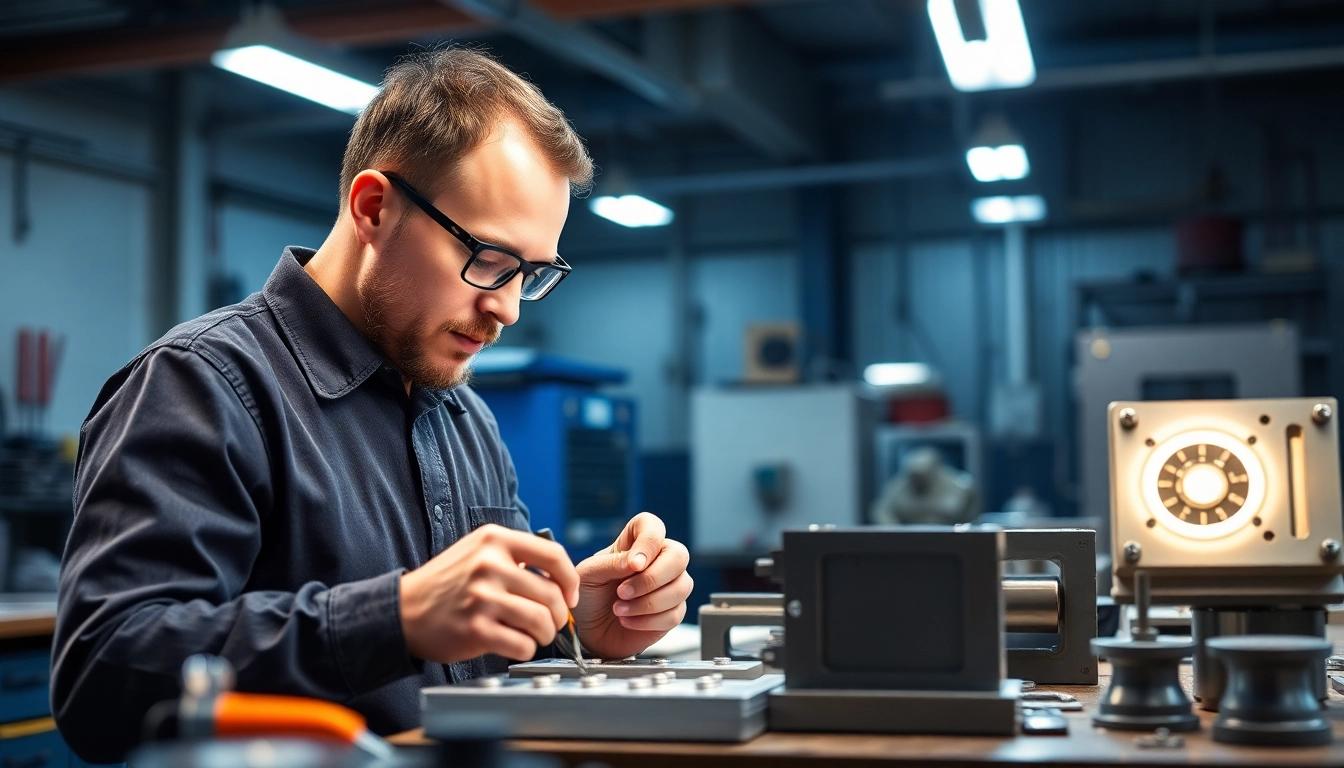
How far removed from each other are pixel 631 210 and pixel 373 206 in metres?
5.84

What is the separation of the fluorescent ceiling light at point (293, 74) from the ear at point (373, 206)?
307 centimetres

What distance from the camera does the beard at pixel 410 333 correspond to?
1.31 metres

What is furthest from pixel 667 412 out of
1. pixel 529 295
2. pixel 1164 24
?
pixel 529 295

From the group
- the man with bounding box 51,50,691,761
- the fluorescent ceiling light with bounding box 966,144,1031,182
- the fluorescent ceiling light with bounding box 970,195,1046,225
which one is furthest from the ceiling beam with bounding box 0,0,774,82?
the man with bounding box 51,50,691,761

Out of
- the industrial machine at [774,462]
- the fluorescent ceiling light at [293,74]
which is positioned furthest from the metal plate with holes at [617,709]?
the industrial machine at [774,462]

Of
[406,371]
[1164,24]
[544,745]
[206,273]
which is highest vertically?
[1164,24]

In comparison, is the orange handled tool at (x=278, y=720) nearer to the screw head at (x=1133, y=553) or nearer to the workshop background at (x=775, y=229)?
the screw head at (x=1133, y=553)

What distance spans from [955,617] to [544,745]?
290 millimetres

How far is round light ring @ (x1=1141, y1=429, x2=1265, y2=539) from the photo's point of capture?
1.00 m

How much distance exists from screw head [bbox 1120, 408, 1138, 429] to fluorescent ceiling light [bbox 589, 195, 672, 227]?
5.85 meters

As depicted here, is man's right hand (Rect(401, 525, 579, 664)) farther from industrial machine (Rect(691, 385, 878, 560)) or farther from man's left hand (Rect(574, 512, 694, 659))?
industrial machine (Rect(691, 385, 878, 560))

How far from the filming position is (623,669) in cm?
103

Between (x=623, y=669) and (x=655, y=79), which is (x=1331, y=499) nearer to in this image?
(x=623, y=669)

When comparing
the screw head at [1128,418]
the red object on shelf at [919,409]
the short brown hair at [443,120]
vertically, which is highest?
the red object on shelf at [919,409]
